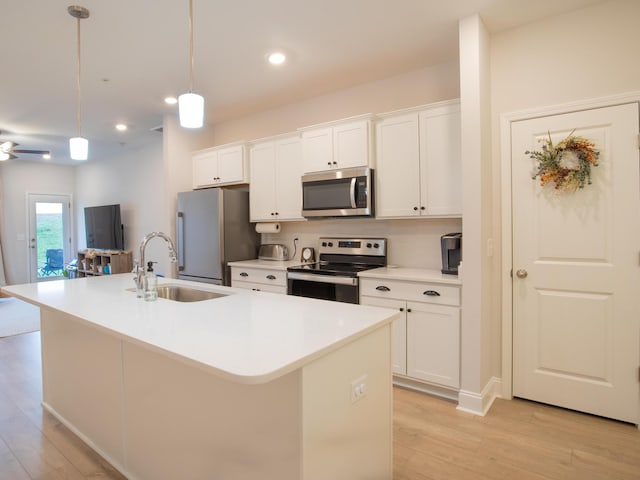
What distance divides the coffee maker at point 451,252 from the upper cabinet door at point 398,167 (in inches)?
13.7

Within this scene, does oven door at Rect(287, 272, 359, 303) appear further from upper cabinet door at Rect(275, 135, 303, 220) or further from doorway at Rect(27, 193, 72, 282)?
doorway at Rect(27, 193, 72, 282)

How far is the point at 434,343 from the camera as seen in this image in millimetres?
2738

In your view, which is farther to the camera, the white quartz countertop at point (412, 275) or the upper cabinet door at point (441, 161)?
the upper cabinet door at point (441, 161)

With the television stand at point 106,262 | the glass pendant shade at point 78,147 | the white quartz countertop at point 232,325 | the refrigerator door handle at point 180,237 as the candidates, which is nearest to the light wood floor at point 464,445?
the white quartz countertop at point 232,325

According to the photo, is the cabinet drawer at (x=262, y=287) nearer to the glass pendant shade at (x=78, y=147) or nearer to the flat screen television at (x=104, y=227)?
the glass pendant shade at (x=78, y=147)

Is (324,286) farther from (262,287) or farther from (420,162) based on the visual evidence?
(420,162)

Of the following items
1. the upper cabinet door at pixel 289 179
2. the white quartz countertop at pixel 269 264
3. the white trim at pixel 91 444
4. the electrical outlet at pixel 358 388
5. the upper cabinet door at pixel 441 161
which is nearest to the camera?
the electrical outlet at pixel 358 388

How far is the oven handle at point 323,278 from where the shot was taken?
3.07 metres

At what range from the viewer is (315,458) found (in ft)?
4.15

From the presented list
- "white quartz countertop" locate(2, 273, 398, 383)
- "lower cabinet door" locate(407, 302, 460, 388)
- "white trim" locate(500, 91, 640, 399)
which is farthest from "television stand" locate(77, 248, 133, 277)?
"white trim" locate(500, 91, 640, 399)

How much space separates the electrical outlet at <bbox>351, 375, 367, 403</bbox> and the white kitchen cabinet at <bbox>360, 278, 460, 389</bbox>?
4.44 ft

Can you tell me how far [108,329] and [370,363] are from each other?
Result: 1.08 metres

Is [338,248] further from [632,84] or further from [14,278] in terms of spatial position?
[14,278]

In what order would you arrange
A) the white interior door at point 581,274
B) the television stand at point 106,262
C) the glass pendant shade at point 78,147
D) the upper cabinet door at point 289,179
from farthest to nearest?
the television stand at point 106,262 < the upper cabinet door at point 289,179 < the glass pendant shade at point 78,147 < the white interior door at point 581,274
